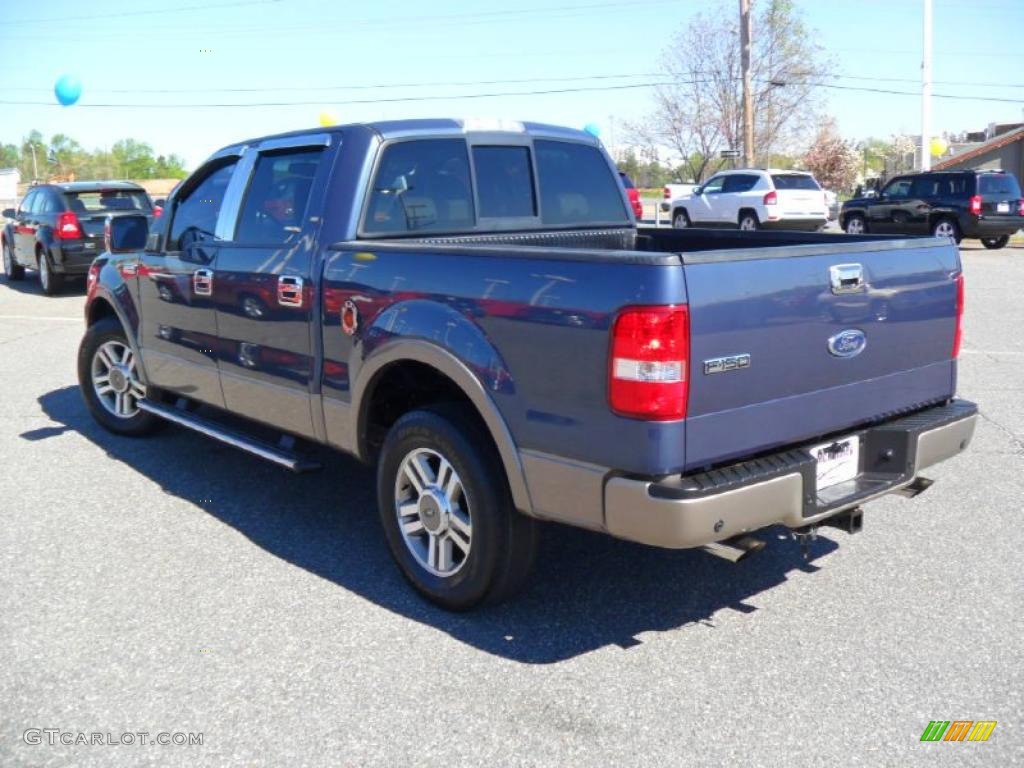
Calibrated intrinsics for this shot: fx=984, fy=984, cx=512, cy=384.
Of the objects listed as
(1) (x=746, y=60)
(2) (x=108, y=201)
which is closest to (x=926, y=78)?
(1) (x=746, y=60)

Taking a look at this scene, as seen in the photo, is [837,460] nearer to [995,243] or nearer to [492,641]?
[492,641]

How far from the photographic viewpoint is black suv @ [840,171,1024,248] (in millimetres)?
21594

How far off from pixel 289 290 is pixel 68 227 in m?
12.2

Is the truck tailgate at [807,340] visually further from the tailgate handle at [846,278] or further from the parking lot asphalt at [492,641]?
the parking lot asphalt at [492,641]

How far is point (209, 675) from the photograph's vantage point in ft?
11.4

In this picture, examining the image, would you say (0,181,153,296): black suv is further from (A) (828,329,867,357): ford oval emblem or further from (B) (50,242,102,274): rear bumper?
(A) (828,329,867,357): ford oval emblem

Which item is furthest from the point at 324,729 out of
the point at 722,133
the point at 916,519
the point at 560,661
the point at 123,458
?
the point at 722,133

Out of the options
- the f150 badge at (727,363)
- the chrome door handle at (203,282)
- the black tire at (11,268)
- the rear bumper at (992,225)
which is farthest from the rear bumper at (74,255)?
the rear bumper at (992,225)

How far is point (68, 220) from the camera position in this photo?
49.1 feet

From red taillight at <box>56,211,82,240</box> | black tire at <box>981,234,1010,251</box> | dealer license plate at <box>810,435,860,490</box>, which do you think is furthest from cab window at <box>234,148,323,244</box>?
black tire at <box>981,234,1010,251</box>

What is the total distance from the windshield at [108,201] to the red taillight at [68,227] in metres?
0.22

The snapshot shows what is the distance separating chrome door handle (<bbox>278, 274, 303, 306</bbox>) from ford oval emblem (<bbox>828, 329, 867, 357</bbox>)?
7.46 ft

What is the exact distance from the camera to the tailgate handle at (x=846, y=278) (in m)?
3.43

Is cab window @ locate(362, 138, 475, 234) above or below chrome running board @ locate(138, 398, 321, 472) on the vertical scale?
above
